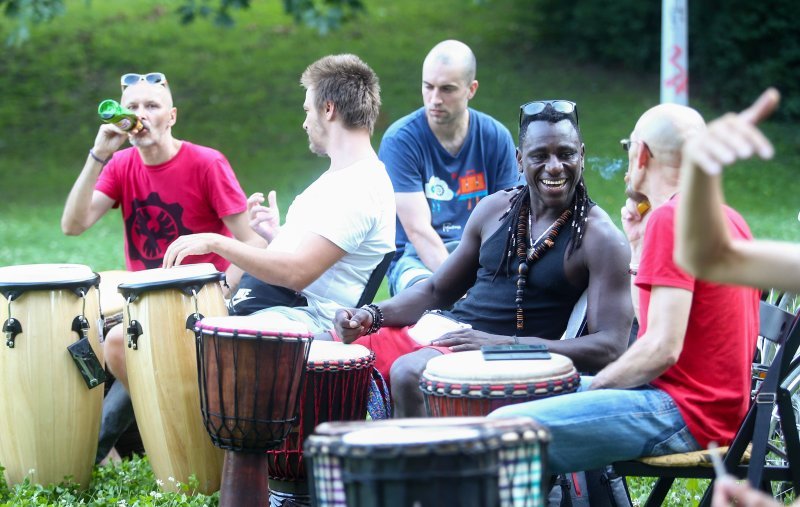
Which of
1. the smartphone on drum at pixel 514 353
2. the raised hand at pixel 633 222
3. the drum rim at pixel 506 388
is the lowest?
the drum rim at pixel 506 388

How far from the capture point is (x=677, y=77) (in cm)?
819

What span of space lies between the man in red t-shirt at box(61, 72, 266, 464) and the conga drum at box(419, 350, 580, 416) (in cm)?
246

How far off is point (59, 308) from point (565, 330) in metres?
2.09

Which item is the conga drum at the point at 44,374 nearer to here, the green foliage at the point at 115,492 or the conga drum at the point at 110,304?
the green foliage at the point at 115,492

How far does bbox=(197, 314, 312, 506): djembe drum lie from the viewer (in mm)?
3855

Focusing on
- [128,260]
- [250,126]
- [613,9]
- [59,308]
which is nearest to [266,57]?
[250,126]

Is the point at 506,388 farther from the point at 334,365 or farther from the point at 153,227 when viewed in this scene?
the point at 153,227

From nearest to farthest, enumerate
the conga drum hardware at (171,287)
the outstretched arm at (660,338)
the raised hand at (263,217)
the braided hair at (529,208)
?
the outstretched arm at (660,338) < the braided hair at (529,208) < the conga drum hardware at (171,287) < the raised hand at (263,217)

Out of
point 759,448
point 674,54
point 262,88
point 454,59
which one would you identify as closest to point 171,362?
point 759,448

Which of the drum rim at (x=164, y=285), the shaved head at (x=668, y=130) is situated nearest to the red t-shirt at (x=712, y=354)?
the shaved head at (x=668, y=130)

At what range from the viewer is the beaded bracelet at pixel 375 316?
4.36m

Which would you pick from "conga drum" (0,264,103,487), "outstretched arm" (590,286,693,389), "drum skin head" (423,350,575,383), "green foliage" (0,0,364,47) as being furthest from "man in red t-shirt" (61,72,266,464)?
"green foliage" (0,0,364,47)

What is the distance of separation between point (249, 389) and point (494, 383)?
99 cm

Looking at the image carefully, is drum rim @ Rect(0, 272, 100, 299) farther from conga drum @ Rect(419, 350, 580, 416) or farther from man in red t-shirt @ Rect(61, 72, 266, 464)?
conga drum @ Rect(419, 350, 580, 416)
